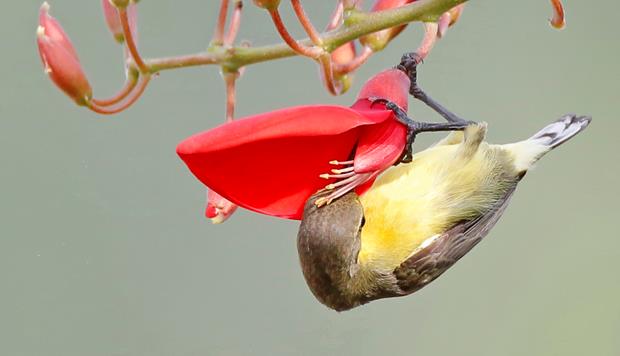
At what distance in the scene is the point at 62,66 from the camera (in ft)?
2.31

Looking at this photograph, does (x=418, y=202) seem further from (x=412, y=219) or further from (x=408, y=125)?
(x=408, y=125)

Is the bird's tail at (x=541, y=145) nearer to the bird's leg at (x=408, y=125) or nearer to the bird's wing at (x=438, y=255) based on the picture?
the bird's wing at (x=438, y=255)

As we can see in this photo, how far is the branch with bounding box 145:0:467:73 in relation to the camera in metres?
0.68

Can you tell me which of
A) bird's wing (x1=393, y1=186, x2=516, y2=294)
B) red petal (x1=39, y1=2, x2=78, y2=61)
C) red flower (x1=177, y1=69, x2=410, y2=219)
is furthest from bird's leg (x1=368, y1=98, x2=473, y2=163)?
red petal (x1=39, y1=2, x2=78, y2=61)

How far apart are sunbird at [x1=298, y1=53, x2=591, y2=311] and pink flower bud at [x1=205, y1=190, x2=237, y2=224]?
2.7 inches

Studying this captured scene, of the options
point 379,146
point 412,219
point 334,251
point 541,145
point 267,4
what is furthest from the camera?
point 541,145

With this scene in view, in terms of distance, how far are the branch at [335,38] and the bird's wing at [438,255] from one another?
32cm

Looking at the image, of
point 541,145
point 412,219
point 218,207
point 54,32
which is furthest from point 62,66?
point 541,145

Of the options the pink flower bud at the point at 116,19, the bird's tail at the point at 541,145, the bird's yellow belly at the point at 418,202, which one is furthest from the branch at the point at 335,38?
the bird's tail at the point at 541,145

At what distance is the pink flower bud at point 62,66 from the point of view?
70 cm

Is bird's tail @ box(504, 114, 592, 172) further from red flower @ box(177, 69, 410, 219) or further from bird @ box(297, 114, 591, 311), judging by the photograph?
red flower @ box(177, 69, 410, 219)

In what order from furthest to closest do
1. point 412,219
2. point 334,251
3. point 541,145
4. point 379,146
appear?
1. point 541,145
2. point 412,219
3. point 334,251
4. point 379,146

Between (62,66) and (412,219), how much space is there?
40 cm

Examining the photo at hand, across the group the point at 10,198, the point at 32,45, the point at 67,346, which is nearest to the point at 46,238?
the point at 10,198
